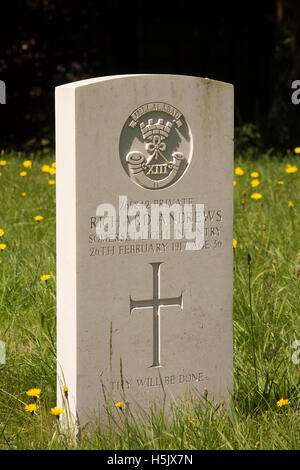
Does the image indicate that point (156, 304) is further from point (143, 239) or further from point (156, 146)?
point (156, 146)

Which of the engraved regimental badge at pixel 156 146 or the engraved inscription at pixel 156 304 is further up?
the engraved regimental badge at pixel 156 146

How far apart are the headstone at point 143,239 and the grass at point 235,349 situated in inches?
6.0

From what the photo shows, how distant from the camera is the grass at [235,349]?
9.74 feet

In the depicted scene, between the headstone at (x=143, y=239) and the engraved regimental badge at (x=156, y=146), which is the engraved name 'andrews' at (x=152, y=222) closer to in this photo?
the headstone at (x=143, y=239)

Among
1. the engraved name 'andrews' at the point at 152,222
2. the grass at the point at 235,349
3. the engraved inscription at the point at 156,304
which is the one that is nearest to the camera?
the grass at the point at 235,349

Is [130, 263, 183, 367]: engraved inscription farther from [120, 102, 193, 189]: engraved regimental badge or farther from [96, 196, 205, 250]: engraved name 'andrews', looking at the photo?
[120, 102, 193, 189]: engraved regimental badge

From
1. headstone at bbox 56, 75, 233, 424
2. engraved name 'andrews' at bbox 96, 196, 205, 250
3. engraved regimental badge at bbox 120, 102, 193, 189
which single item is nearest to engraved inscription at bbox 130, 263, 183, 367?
headstone at bbox 56, 75, 233, 424

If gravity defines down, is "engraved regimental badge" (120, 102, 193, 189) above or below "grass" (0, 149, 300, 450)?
above

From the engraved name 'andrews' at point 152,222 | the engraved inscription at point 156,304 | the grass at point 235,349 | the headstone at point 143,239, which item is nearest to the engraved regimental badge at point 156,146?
the headstone at point 143,239

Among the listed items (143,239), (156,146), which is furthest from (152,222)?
(156,146)

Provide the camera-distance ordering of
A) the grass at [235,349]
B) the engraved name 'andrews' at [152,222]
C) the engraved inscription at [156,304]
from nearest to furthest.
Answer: the grass at [235,349] < the engraved name 'andrews' at [152,222] < the engraved inscription at [156,304]

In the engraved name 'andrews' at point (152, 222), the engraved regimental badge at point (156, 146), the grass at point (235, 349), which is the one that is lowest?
the grass at point (235, 349)

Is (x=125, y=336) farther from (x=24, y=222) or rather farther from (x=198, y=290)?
(x=24, y=222)

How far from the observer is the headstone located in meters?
3.07
